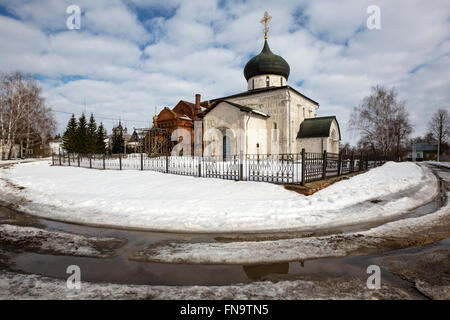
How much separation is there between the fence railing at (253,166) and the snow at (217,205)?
0.69 meters

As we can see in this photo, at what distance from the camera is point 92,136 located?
4325cm

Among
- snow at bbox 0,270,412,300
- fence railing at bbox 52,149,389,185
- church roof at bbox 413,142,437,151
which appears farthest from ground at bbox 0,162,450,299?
church roof at bbox 413,142,437,151

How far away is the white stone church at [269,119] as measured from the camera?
67.5 ft

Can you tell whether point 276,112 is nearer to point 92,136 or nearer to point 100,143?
point 92,136

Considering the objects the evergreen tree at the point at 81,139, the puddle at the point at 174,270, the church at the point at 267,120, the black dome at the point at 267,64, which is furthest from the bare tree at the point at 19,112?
the puddle at the point at 174,270

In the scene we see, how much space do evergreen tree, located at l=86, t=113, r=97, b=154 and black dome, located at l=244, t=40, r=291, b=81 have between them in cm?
3307

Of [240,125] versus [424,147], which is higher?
[240,125]

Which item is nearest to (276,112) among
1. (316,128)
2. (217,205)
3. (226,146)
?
(316,128)

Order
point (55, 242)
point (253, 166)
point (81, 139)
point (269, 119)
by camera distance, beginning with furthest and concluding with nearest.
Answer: point (81, 139)
point (269, 119)
point (253, 166)
point (55, 242)

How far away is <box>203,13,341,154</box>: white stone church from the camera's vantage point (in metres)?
20.6

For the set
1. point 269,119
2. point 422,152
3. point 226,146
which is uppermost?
point 269,119

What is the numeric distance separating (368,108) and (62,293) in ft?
109

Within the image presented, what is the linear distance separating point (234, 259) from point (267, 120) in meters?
21.3

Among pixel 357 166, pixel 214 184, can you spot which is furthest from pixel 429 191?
pixel 214 184
